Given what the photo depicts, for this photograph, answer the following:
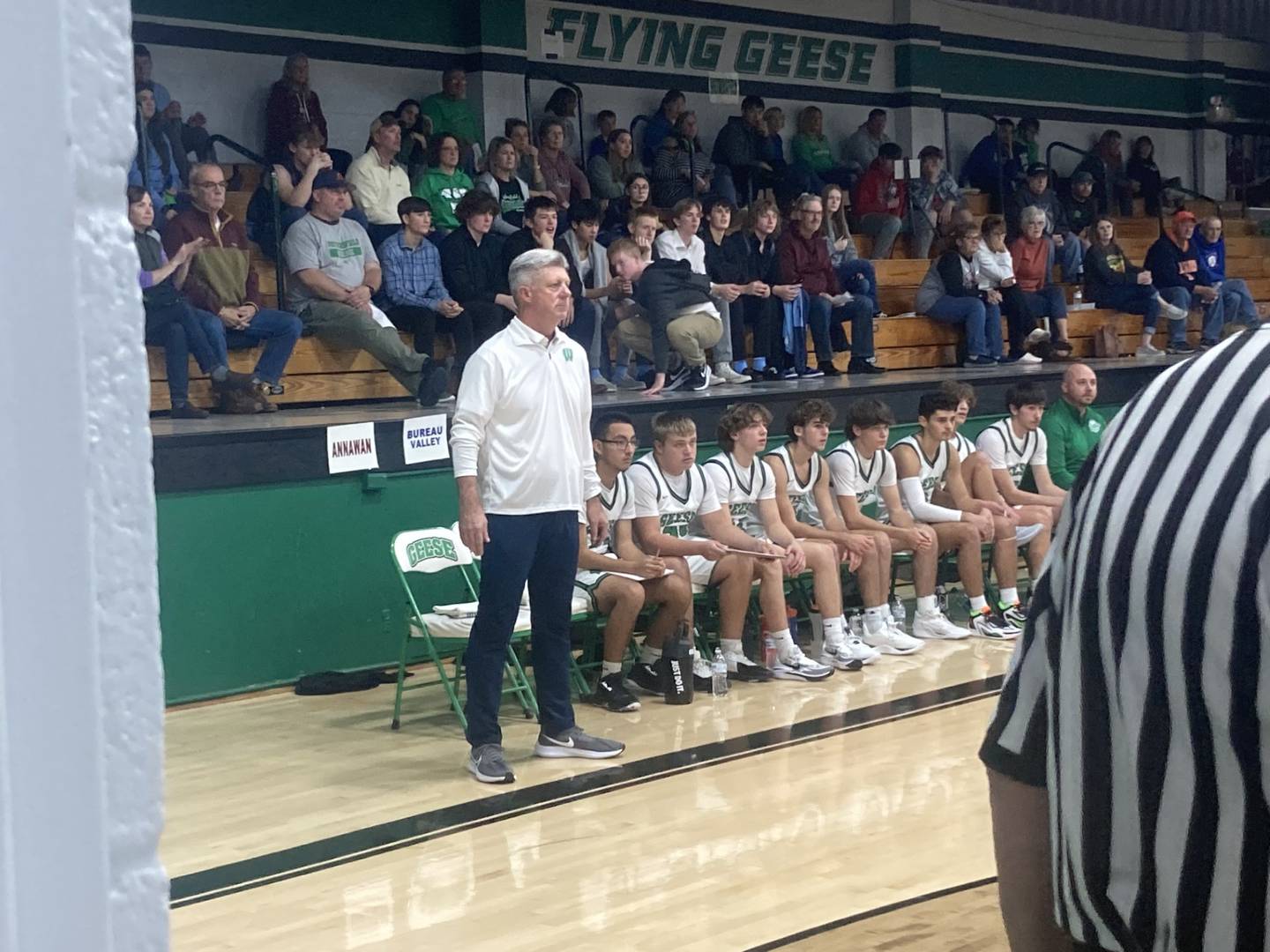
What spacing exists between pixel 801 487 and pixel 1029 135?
926 centimetres

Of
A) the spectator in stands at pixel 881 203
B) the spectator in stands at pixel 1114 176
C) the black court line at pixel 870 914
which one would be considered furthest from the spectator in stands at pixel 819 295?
the black court line at pixel 870 914

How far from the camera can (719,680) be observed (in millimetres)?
7062

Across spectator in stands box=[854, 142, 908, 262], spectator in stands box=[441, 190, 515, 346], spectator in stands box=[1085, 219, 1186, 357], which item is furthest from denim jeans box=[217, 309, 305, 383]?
spectator in stands box=[1085, 219, 1186, 357]

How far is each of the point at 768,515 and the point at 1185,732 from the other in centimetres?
679

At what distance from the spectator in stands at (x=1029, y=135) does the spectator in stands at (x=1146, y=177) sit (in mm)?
1333

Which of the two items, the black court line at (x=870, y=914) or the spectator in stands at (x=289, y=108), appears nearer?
the black court line at (x=870, y=914)

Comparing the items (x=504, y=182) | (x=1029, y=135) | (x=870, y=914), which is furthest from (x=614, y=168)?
(x=870, y=914)

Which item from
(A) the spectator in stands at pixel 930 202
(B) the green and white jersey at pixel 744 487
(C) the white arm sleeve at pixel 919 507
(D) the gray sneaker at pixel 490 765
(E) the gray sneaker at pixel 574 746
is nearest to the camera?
(D) the gray sneaker at pixel 490 765

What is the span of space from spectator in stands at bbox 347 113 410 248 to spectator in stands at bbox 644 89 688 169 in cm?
326

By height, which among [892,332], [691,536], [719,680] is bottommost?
[719,680]

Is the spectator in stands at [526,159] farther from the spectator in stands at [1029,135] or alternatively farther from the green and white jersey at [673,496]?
the spectator in stands at [1029,135]

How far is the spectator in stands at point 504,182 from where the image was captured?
10.4 metres

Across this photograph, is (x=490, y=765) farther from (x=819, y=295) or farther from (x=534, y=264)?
(x=819, y=295)

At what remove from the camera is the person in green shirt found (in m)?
8.91
